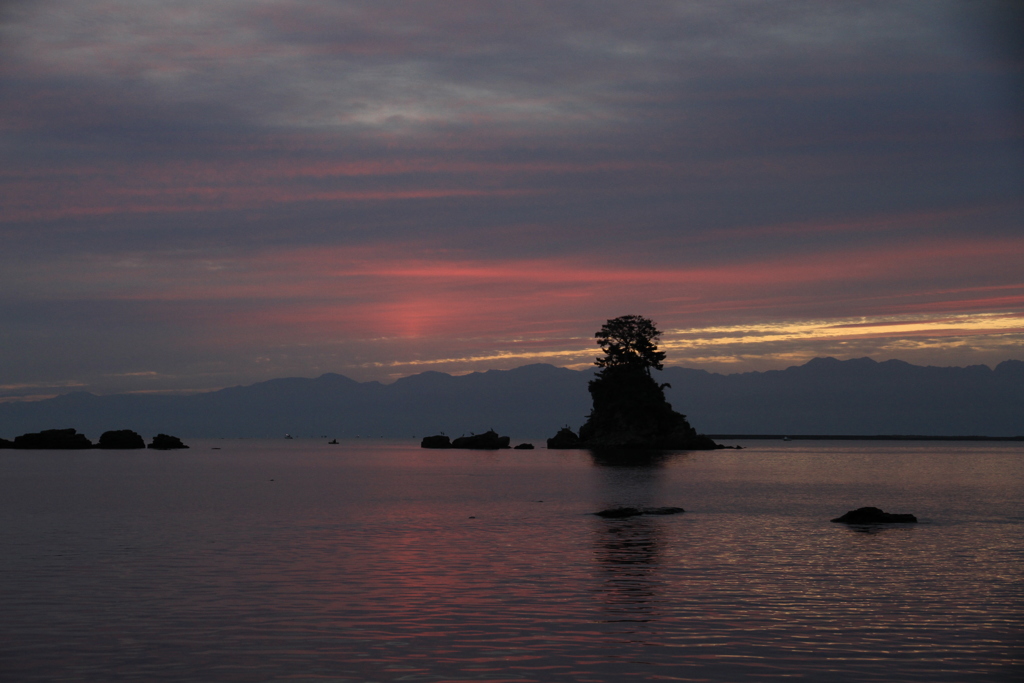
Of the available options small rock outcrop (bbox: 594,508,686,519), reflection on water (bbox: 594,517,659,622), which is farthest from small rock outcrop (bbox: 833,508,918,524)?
reflection on water (bbox: 594,517,659,622)

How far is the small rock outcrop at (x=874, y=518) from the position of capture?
56062 millimetres

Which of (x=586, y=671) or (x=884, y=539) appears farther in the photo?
(x=884, y=539)

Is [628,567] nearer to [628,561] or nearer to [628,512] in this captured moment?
[628,561]

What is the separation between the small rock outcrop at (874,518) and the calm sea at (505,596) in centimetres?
237

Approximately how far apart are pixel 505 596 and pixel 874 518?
33.8 m

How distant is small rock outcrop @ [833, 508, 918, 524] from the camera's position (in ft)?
184

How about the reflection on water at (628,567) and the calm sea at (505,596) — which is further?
the reflection on water at (628,567)

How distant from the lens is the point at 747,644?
23.4 meters

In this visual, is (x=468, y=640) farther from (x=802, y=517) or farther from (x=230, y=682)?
(x=802, y=517)

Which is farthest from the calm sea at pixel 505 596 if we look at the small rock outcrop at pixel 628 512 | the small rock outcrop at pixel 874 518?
the small rock outcrop at pixel 874 518

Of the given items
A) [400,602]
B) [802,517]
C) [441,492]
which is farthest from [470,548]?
[441,492]

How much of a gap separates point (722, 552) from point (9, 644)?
1149 inches

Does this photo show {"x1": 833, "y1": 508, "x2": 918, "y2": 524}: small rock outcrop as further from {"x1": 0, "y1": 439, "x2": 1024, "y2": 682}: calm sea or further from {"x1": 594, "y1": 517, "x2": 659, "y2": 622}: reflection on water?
{"x1": 594, "y1": 517, "x2": 659, "y2": 622}: reflection on water

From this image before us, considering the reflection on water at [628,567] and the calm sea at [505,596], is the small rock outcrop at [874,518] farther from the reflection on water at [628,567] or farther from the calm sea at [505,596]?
the reflection on water at [628,567]
